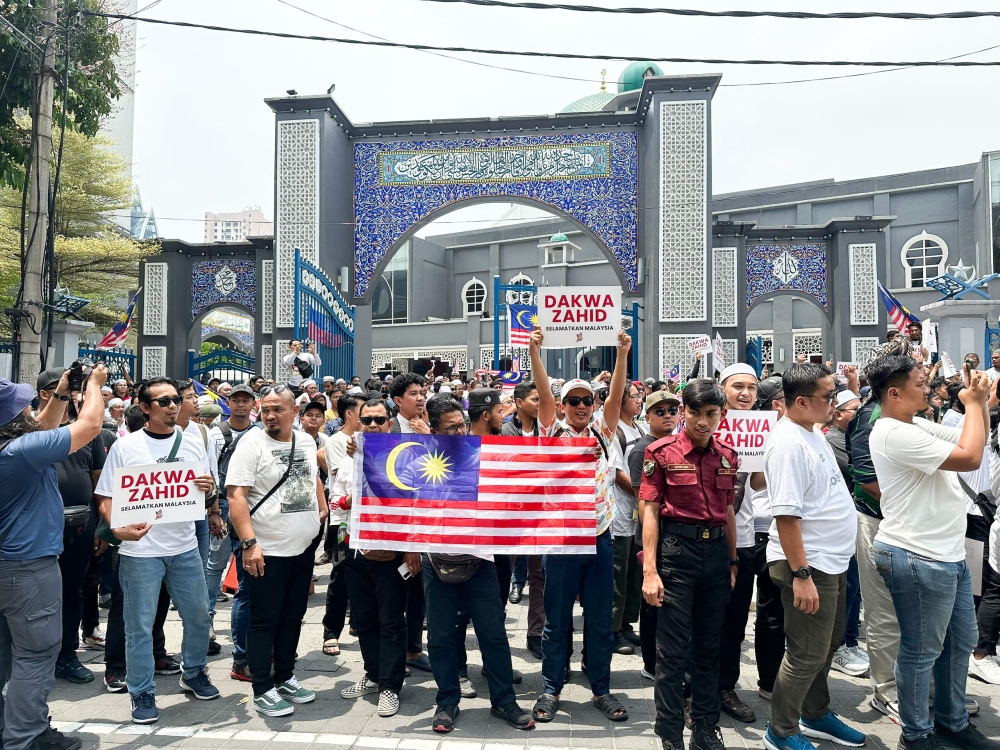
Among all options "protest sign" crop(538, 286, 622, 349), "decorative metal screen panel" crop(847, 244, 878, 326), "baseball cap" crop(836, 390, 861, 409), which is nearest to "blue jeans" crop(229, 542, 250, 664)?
"protest sign" crop(538, 286, 622, 349)

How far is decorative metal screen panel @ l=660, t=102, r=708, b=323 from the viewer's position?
1716cm

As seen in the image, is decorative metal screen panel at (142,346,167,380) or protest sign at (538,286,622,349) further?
decorative metal screen panel at (142,346,167,380)

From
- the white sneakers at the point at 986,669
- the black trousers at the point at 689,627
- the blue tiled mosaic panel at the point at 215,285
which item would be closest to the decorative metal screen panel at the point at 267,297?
the blue tiled mosaic panel at the point at 215,285

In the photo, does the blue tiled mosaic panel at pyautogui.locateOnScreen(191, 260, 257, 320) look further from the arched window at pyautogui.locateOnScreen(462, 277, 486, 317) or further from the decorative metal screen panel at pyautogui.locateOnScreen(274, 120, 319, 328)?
the arched window at pyautogui.locateOnScreen(462, 277, 486, 317)

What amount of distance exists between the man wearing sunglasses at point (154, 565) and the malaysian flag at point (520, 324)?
785 cm

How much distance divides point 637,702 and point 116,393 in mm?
9063

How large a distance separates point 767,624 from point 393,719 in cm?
221

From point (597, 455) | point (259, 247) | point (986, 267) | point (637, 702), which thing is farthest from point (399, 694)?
point (986, 267)

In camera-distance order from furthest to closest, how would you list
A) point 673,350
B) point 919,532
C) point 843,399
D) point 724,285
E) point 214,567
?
1. point 724,285
2. point 673,350
3. point 214,567
4. point 843,399
5. point 919,532

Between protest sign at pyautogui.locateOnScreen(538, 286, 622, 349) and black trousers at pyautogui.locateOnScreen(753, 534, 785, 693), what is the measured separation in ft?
6.28

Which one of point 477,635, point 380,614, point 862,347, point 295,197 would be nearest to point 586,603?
point 477,635

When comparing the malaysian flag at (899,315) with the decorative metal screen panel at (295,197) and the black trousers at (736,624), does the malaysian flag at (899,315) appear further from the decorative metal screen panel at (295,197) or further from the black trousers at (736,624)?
the decorative metal screen panel at (295,197)

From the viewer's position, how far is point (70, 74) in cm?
1441

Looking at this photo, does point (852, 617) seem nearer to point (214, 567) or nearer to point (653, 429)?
point (653, 429)
